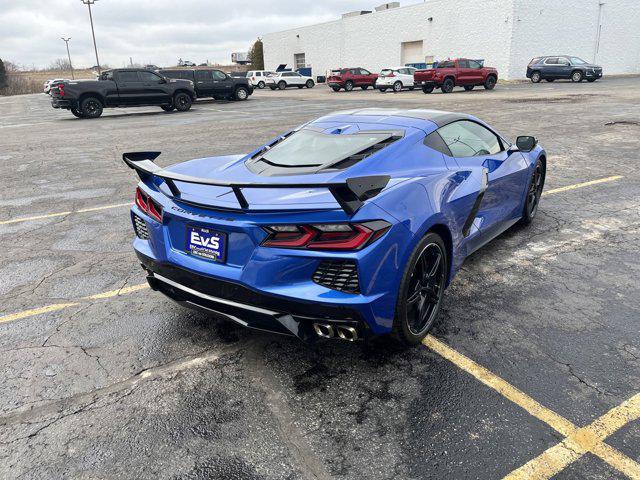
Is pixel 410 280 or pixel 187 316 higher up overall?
pixel 410 280

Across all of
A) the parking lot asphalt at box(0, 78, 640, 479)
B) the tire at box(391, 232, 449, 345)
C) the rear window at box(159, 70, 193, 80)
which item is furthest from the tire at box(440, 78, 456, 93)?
the tire at box(391, 232, 449, 345)

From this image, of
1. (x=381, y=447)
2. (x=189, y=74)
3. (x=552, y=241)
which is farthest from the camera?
(x=189, y=74)

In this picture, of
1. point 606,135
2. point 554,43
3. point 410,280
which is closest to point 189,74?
point 606,135

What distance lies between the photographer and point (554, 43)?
131 ft

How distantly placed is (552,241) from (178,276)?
3.88 m

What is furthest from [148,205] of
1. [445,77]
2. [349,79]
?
[349,79]

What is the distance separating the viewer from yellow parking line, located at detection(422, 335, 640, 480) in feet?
7.10

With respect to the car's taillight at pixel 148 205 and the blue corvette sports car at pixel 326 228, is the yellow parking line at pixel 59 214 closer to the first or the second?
the blue corvette sports car at pixel 326 228

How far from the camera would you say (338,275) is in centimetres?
252

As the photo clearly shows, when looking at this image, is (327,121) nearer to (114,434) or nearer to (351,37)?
(114,434)

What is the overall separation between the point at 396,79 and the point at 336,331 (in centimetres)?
3222

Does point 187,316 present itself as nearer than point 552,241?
Yes

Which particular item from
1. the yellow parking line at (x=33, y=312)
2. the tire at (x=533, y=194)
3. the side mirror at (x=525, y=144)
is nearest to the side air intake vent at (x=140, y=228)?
the yellow parking line at (x=33, y=312)

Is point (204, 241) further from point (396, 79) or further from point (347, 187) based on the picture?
point (396, 79)
